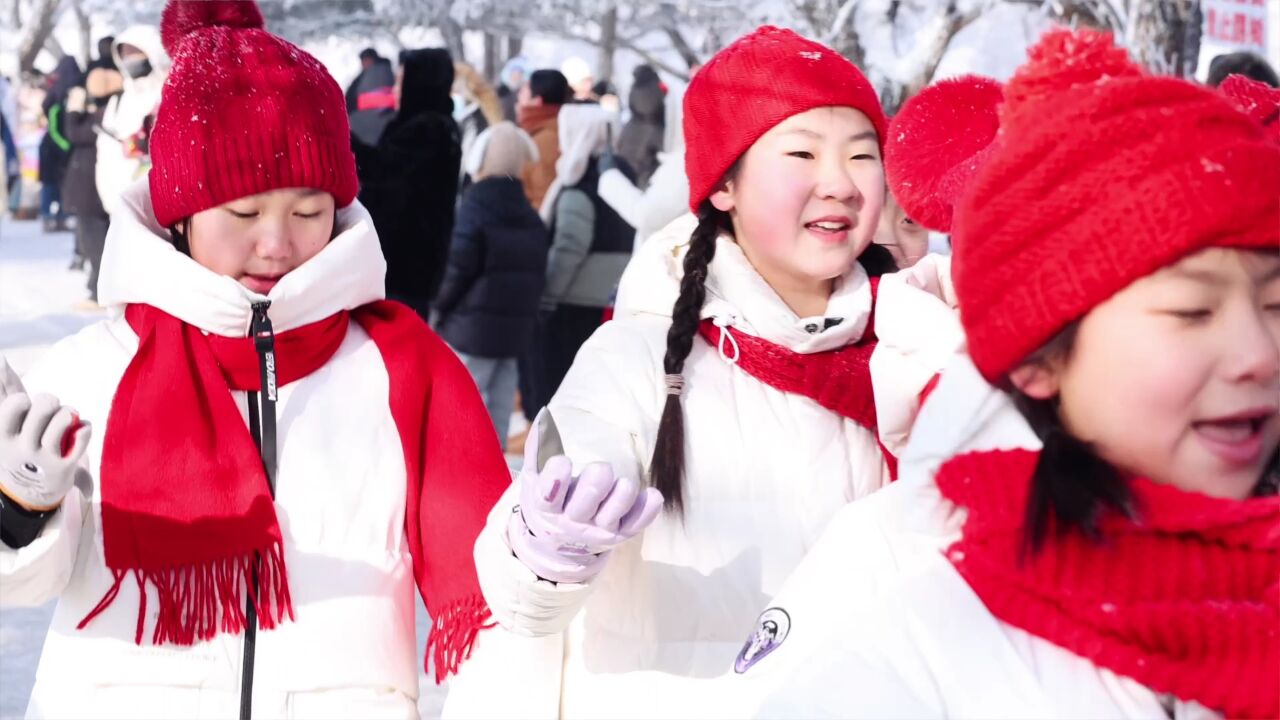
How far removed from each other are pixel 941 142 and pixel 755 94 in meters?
0.57

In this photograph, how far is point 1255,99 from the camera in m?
2.04

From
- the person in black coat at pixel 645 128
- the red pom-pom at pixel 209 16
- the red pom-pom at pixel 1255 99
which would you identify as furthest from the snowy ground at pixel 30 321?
the person in black coat at pixel 645 128

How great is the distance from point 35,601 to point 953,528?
1.49 meters

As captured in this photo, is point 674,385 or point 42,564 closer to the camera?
point 42,564

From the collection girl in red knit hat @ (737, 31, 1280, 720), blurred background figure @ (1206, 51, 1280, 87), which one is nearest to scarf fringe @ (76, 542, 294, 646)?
girl in red knit hat @ (737, 31, 1280, 720)

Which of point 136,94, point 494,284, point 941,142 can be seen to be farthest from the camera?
point 136,94

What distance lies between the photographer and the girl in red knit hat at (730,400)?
256 centimetres

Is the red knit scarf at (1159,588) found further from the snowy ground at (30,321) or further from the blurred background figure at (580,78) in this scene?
the blurred background figure at (580,78)

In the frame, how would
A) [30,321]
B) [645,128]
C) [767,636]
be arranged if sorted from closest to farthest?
[767,636]
[645,128]
[30,321]

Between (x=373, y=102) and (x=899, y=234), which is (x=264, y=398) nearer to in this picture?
(x=899, y=234)

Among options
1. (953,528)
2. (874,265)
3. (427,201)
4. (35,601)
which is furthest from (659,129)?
(953,528)

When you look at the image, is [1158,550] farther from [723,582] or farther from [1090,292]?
[723,582]

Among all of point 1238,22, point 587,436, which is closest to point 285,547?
point 587,436

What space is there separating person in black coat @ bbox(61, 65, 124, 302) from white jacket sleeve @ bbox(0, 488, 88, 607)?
28.7ft
